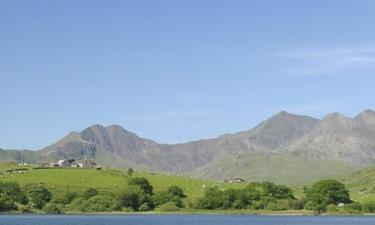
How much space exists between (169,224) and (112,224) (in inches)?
461

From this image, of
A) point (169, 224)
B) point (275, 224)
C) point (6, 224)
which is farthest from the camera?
point (275, 224)

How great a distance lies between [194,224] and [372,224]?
38.6 meters

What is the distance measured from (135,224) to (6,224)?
2437cm

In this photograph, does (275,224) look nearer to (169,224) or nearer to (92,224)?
(169,224)

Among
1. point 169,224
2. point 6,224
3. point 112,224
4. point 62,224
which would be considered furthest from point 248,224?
point 6,224

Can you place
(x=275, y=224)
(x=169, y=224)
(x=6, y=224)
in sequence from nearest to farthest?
1. (x=6, y=224)
2. (x=169, y=224)
3. (x=275, y=224)

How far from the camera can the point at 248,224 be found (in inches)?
6093

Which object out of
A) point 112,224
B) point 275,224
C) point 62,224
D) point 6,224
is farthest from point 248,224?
point 6,224

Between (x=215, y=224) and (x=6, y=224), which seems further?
(x=215, y=224)

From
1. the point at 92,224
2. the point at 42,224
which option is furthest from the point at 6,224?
the point at 92,224

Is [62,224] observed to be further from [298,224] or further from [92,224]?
[298,224]

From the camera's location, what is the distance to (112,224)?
467 ft

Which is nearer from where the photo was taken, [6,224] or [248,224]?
[6,224]

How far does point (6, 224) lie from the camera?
138 meters
